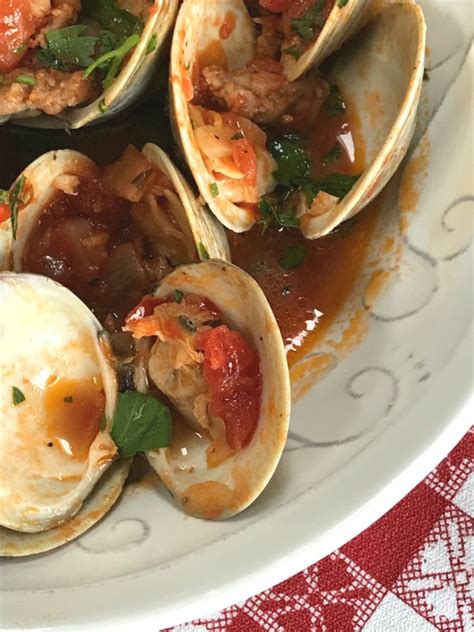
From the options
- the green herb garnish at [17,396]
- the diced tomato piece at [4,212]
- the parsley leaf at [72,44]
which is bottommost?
the green herb garnish at [17,396]

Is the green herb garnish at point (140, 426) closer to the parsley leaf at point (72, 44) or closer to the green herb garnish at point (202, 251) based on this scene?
the green herb garnish at point (202, 251)

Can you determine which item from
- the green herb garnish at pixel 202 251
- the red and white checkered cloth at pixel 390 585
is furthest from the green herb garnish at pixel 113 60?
the red and white checkered cloth at pixel 390 585

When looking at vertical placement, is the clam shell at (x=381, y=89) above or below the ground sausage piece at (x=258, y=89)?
above

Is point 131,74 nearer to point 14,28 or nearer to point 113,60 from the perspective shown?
point 113,60

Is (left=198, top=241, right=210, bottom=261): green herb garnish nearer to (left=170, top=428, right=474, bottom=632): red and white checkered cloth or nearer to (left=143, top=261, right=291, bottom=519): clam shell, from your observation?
(left=143, top=261, right=291, bottom=519): clam shell

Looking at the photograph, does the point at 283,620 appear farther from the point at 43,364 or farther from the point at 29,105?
the point at 29,105

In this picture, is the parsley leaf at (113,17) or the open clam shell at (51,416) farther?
the parsley leaf at (113,17)

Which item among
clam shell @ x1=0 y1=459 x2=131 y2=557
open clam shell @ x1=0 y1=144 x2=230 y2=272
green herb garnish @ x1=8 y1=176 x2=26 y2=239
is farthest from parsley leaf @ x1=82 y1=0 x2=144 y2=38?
clam shell @ x1=0 y1=459 x2=131 y2=557

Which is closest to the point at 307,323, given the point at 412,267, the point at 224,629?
the point at 412,267
